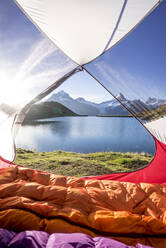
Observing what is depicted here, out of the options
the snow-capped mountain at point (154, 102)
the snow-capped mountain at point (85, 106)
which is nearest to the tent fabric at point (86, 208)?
the snow-capped mountain at point (154, 102)

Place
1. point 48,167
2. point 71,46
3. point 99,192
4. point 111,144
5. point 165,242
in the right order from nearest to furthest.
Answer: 1. point 165,242
2. point 99,192
3. point 71,46
4. point 48,167
5. point 111,144

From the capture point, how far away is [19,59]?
189 centimetres

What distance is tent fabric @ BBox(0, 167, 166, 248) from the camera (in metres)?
1.02

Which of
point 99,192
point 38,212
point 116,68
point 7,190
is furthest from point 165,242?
point 116,68

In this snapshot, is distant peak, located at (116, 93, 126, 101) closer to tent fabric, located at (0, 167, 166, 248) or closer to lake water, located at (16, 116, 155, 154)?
tent fabric, located at (0, 167, 166, 248)

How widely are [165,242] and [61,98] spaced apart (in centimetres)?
2371

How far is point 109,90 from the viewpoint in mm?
2014

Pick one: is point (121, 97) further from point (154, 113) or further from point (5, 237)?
point (5, 237)

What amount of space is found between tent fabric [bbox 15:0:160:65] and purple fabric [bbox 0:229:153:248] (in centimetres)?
161

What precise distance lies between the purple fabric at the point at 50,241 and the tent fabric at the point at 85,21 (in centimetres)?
161

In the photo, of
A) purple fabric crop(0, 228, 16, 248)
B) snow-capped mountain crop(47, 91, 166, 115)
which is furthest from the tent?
snow-capped mountain crop(47, 91, 166, 115)

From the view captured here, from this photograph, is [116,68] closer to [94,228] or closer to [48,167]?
[94,228]

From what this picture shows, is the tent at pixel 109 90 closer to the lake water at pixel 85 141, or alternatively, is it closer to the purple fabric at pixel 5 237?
the purple fabric at pixel 5 237

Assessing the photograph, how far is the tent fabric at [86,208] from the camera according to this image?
1021 mm
